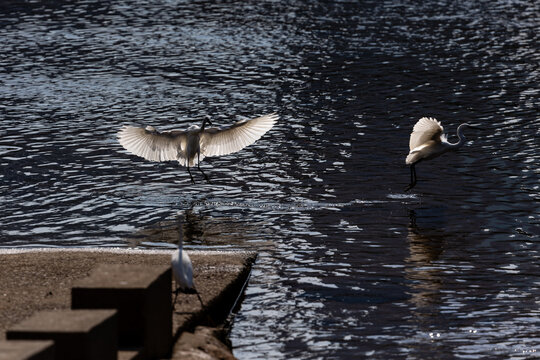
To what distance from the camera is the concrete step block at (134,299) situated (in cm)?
1018

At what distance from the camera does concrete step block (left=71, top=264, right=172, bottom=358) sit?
33.4ft

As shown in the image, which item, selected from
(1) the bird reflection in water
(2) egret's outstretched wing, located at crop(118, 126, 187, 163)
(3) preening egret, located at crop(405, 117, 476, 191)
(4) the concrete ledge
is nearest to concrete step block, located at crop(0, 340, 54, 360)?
(4) the concrete ledge

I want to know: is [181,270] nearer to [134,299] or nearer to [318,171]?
[134,299]

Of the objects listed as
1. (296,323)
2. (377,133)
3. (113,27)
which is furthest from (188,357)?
(113,27)

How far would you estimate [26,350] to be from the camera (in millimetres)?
8156

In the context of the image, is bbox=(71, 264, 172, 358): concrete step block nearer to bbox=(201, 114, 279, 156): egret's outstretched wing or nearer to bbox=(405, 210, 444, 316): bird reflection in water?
bbox=(405, 210, 444, 316): bird reflection in water

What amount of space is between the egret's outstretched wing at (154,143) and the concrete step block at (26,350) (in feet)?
40.3

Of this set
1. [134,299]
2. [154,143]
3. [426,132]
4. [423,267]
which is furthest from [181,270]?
[426,132]

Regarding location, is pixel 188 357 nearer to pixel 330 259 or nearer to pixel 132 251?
pixel 132 251

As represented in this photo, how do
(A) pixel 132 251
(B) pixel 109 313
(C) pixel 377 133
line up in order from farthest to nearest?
(C) pixel 377 133 < (A) pixel 132 251 < (B) pixel 109 313

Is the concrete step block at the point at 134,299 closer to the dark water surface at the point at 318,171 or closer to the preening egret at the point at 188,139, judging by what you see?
the dark water surface at the point at 318,171

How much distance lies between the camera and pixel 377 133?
24.4m

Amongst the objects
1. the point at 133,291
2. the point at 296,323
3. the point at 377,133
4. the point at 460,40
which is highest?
the point at 460,40

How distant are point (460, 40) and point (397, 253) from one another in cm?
2175
